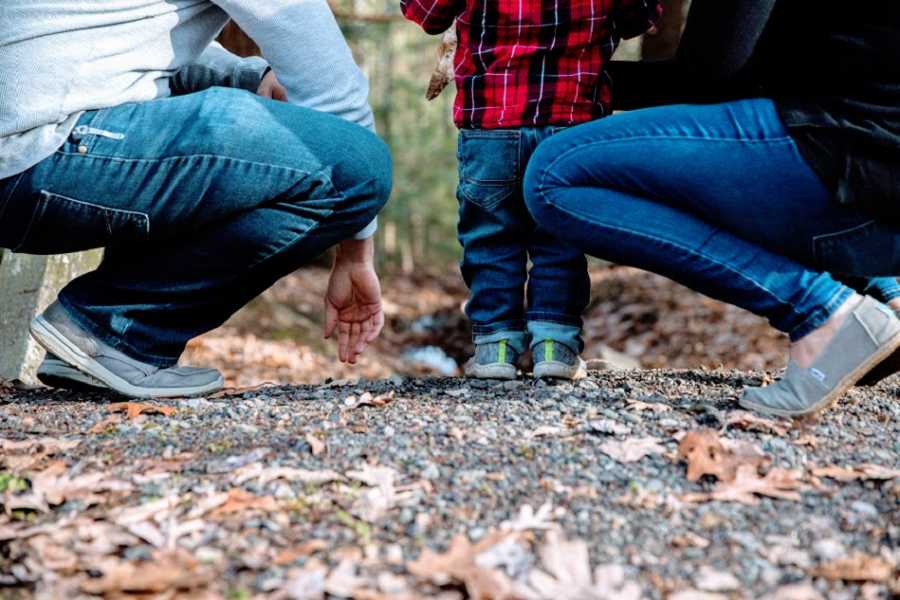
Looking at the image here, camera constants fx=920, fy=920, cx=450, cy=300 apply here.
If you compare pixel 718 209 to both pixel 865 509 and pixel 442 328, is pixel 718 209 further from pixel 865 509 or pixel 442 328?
pixel 442 328

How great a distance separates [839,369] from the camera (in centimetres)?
263

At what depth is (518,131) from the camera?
336 centimetres

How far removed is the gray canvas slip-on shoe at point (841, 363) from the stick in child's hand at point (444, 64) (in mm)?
1729

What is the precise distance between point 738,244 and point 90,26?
2.03m

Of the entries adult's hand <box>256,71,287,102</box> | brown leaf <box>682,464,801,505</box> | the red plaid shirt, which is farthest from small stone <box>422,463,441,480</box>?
adult's hand <box>256,71,287,102</box>

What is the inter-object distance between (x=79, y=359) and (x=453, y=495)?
159cm

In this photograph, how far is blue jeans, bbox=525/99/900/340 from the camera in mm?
2621

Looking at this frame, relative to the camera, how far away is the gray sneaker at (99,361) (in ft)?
10.2

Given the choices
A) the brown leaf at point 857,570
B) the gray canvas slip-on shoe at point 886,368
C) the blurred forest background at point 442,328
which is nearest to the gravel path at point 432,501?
the brown leaf at point 857,570

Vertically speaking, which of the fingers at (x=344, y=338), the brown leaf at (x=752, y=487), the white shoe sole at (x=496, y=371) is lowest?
the white shoe sole at (x=496, y=371)

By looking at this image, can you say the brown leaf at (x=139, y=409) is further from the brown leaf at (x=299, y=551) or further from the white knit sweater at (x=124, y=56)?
the brown leaf at (x=299, y=551)

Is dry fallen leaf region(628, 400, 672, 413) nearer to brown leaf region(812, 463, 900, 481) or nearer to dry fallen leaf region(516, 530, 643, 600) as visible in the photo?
brown leaf region(812, 463, 900, 481)

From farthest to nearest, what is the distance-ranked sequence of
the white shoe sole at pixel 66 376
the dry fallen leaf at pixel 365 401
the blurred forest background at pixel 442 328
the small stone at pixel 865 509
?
the blurred forest background at pixel 442 328, the white shoe sole at pixel 66 376, the dry fallen leaf at pixel 365 401, the small stone at pixel 865 509

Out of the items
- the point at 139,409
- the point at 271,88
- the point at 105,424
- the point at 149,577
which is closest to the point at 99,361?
the point at 139,409
